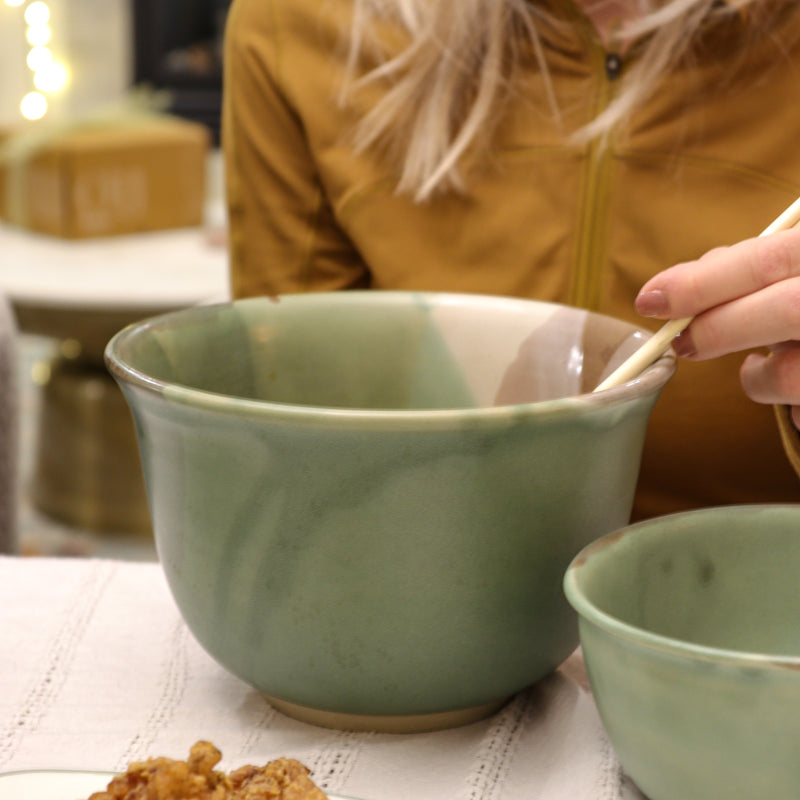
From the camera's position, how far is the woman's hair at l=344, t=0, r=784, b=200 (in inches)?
27.0

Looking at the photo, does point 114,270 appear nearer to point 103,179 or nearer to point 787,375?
point 103,179

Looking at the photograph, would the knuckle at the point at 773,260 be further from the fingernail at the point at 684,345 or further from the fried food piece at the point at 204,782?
the fried food piece at the point at 204,782

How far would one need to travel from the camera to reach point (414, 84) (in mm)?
725

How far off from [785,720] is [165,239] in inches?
59.1

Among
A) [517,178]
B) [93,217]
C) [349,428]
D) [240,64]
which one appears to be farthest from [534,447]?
[93,217]

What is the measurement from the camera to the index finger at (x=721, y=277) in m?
0.43

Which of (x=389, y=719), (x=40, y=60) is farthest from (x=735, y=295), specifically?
(x=40, y=60)

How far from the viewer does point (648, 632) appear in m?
0.35

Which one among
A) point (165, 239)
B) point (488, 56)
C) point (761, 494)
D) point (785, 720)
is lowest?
point (165, 239)

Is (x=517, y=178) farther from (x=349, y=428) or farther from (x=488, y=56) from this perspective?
(x=349, y=428)

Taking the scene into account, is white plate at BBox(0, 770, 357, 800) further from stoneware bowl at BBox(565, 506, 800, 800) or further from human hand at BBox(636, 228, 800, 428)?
human hand at BBox(636, 228, 800, 428)

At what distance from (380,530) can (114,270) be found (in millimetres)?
1185

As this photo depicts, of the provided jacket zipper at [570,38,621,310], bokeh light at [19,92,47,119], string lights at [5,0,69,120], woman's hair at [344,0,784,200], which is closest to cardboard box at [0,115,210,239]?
bokeh light at [19,92,47,119]

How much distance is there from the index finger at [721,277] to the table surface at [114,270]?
0.80 m
